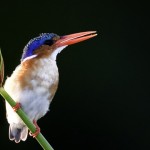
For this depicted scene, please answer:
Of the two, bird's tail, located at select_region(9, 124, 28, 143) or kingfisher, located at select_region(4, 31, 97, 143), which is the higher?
kingfisher, located at select_region(4, 31, 97, 143)

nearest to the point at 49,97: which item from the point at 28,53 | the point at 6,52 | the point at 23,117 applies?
the point at 28,53

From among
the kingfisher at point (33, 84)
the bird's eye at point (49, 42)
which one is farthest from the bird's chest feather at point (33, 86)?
the bird's eye at point (49, 42)

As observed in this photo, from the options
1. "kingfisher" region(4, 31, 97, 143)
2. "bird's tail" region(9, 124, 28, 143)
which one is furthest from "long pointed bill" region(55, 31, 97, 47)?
"bird's tail" region(9, 124, 28, 143)

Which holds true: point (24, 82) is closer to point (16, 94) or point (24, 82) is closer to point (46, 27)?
point (16, 94)

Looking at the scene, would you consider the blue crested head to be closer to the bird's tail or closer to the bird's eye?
the bird's eye

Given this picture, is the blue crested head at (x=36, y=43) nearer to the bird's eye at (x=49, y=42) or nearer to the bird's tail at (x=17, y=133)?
the bird's eye at (x=49, y=42)

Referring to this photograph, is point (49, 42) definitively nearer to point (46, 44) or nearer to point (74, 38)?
point (46, 44)

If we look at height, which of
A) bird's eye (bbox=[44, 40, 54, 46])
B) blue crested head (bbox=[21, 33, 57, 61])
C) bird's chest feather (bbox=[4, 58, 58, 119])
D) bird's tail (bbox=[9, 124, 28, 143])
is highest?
blue crested head (bbox=[21, 33, 57, 61])
